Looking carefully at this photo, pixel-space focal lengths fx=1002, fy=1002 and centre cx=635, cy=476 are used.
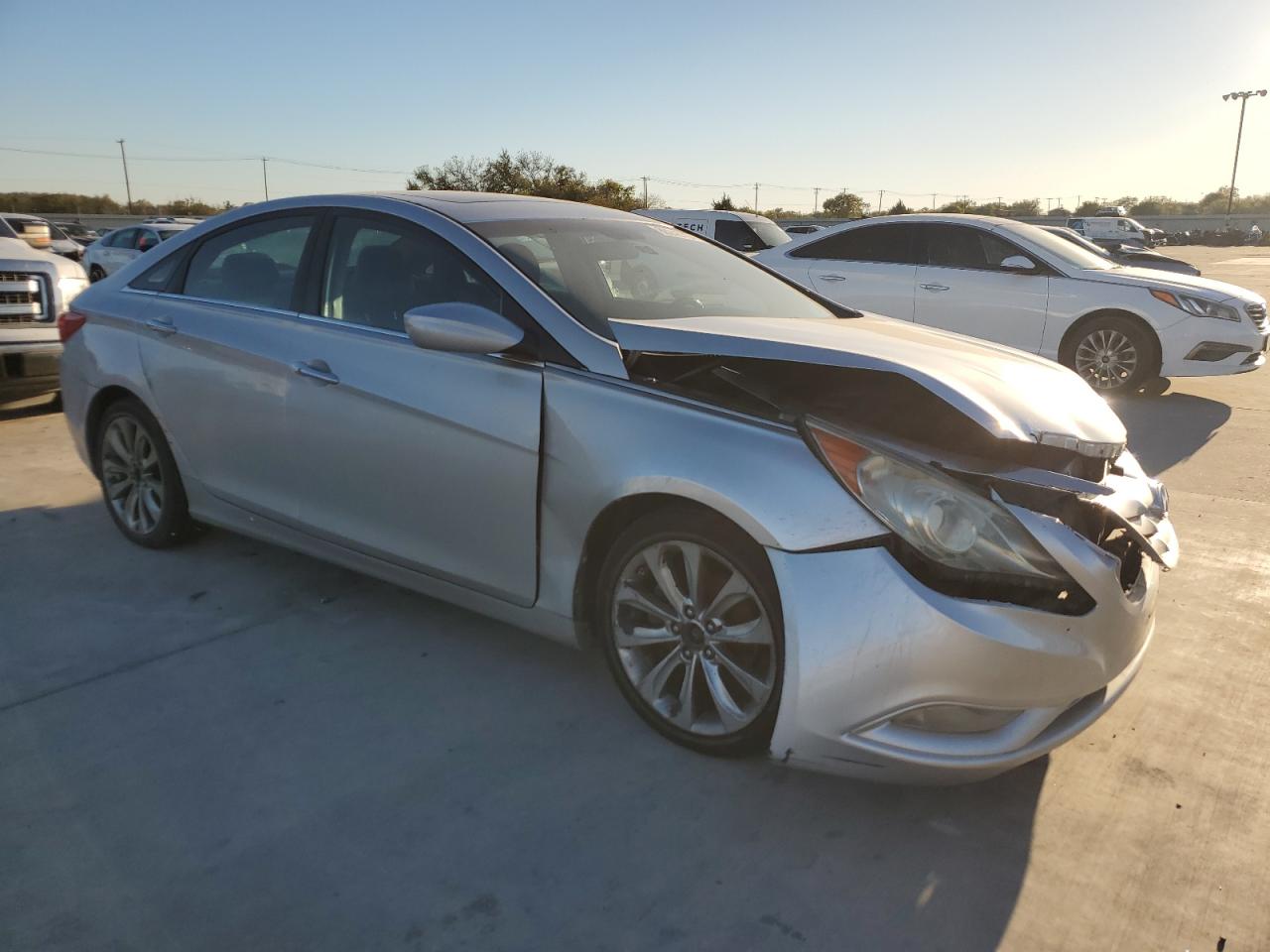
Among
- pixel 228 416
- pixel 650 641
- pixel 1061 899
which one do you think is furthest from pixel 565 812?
pixel 228 416

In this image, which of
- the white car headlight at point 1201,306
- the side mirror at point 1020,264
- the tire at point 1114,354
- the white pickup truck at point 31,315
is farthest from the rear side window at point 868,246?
the white pickup truck at point 31,315

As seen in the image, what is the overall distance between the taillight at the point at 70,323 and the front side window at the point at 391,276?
5.32 feet

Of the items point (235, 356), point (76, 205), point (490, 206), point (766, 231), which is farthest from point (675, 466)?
point (76, 205)

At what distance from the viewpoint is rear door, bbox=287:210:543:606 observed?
10.2 ft

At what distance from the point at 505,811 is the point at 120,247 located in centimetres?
1800

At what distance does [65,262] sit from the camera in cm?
830

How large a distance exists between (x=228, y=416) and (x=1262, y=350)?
842 cm

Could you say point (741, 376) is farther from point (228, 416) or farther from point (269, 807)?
point (228, 416)

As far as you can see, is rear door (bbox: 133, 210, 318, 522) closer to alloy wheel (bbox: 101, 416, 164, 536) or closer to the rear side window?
alloy wheel (bbox: 101, 416, 164, 536)

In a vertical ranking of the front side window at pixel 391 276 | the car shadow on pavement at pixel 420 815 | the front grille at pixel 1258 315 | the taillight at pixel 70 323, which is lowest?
the car shadow on pavement at pixel 420 815

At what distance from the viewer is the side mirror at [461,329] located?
9.96 ft

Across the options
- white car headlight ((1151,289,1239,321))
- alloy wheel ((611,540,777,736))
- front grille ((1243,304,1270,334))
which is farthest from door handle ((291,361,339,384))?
front grille ((1243,304,1270,334))

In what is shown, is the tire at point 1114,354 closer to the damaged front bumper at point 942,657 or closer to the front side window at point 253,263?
the damaged front bumper at point 942,657

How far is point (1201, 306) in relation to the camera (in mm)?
8531
